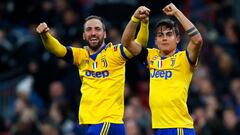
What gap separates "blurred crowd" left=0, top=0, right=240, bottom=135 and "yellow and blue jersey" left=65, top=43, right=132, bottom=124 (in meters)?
3.66

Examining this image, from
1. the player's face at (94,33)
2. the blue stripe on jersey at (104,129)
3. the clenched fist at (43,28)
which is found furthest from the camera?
the player's face at (94,33)

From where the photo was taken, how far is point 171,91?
12898 millimetres

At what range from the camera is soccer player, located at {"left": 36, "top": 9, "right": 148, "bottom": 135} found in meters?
13.0

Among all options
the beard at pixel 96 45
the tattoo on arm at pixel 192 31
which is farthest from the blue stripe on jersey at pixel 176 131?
the beard at pixel 96 45

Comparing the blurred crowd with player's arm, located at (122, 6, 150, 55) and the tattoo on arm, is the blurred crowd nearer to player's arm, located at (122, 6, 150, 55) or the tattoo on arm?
player's arm, located at (122, 6, 150, 55)

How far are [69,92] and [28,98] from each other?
3.33ft

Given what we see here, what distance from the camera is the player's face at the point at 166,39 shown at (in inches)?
512

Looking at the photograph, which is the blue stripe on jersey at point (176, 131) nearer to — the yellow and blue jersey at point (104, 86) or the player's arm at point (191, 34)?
the yellow and blue jersey at point (104, 86)

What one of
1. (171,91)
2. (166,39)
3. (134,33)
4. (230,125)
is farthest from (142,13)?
(230,125)

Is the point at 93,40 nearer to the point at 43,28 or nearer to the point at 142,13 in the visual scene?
the point at 43,28

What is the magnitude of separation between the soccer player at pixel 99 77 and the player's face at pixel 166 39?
0.83 ft

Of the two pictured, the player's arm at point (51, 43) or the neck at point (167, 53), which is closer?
the neck at point (167, 53)

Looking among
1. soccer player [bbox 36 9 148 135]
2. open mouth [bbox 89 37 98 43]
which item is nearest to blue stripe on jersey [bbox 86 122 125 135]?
soccer player [bbox 36 9 148 135]

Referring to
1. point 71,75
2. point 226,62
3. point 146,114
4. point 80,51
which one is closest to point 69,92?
point 71,75
